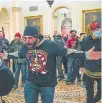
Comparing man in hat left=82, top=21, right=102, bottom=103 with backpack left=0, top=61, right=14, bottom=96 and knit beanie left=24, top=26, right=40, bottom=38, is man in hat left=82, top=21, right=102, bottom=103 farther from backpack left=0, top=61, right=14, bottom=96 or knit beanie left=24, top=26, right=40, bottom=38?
backpack left=0, top=61, right=14, bottom=96

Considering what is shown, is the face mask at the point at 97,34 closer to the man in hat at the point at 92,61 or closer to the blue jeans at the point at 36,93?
the man in hat at the point at 92,61


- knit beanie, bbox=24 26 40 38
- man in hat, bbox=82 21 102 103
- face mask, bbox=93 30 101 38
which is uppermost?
knit beanie, bbox=24 26 40 38

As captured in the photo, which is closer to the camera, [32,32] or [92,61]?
[32,32]

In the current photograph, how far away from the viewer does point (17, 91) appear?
26.2ft

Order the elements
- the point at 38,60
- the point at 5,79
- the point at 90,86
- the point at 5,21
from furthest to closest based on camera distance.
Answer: the point at 5,21
the point at 90,86
the point at 38,60
the point at 5,79

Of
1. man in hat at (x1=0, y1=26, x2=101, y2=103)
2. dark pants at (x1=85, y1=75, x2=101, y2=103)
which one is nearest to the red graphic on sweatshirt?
man in hat at (x1=0, y1=26, x2=101, y2=103)

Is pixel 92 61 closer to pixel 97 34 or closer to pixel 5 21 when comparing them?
pixel 97 34

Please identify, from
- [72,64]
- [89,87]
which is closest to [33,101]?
[89,87]

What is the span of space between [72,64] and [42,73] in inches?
201

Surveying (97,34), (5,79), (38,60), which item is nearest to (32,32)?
(38,60)

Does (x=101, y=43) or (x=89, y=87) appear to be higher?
(x=101, y=43)

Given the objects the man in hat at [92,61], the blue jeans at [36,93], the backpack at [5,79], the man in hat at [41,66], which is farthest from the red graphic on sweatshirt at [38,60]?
the man in hat at [92,61]

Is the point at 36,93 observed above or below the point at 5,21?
below

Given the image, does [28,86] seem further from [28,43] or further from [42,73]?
[28,43]
